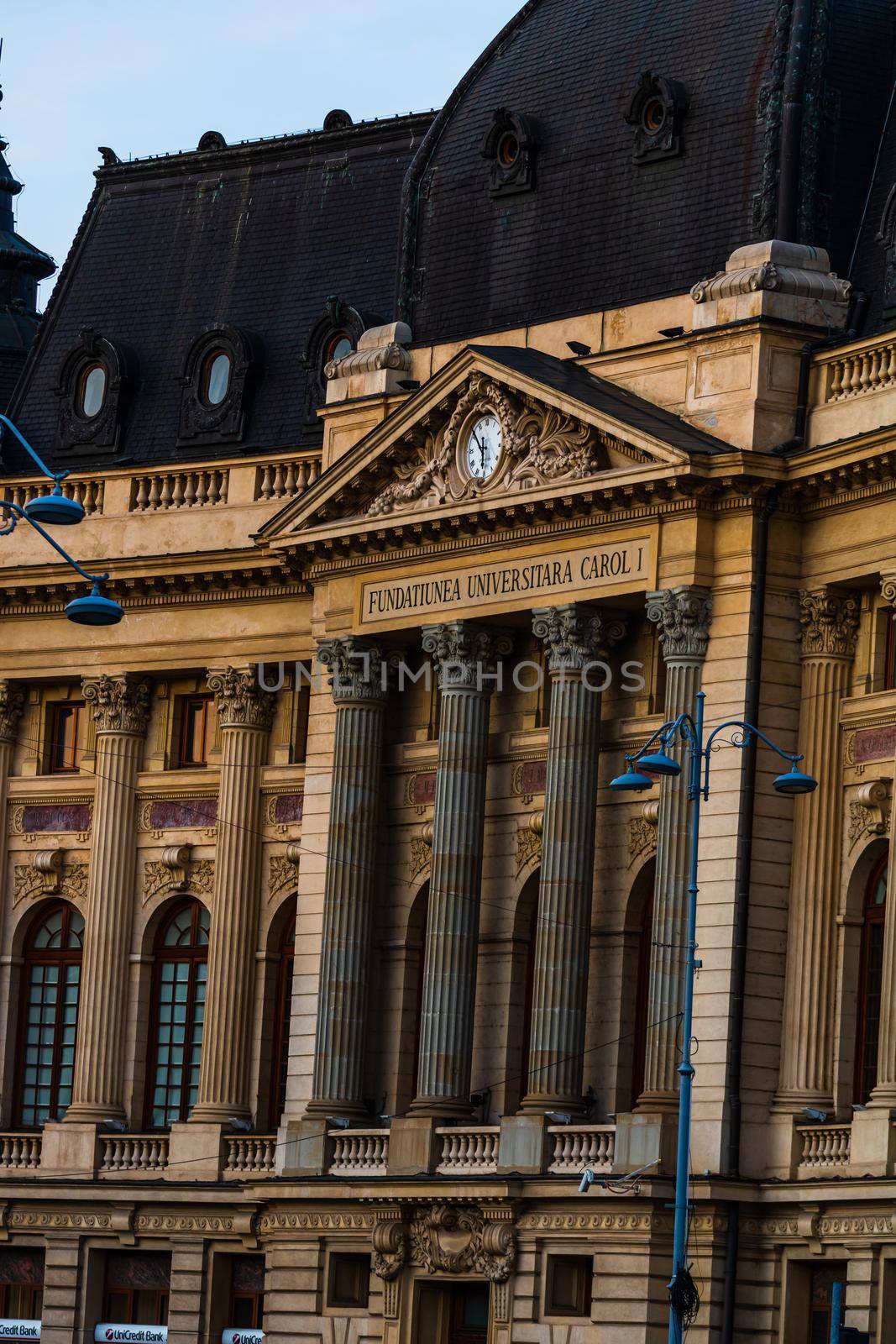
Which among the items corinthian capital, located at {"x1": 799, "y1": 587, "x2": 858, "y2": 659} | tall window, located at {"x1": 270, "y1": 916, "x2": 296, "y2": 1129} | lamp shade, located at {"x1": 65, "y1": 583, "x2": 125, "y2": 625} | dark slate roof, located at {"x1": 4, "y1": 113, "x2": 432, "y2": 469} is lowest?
tall window, located at {"x1": 270, "y1": 916, "x2": 296, "y2": 1129}

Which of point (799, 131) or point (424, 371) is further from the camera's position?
point (424, 371)

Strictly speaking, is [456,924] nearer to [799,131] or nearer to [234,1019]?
[234,1019]

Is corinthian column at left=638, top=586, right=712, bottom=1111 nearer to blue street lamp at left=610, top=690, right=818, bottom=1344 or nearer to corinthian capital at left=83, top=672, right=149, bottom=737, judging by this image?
blue street lamp at left=610, top=690, right=818, bottom=1344

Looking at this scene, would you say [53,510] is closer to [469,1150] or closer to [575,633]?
[575,633]

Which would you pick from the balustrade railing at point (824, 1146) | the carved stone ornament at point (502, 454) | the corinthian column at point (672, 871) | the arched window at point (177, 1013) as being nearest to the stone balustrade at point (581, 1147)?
the corinthian column at point (672, 871)

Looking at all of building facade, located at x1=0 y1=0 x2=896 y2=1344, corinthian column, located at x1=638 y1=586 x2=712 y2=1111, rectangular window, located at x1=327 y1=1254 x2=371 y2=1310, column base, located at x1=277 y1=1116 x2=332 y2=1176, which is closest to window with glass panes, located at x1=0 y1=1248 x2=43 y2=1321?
building facade, located at x1=0 y1=0 x2=896 y2=1344

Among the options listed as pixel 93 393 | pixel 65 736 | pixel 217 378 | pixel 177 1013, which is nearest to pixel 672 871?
pixel 177 1013

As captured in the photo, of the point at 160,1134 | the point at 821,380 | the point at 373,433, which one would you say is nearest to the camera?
the point at 821,380

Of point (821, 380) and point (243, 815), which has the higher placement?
point (821, 380)

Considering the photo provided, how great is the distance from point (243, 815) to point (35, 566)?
6.72 meters

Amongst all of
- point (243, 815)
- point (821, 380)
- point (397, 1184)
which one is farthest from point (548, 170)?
point (397, 1184)

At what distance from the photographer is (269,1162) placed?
223 feet

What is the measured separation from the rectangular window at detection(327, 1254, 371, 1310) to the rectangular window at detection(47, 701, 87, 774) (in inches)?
527

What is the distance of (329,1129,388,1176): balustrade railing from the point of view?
64312mm
